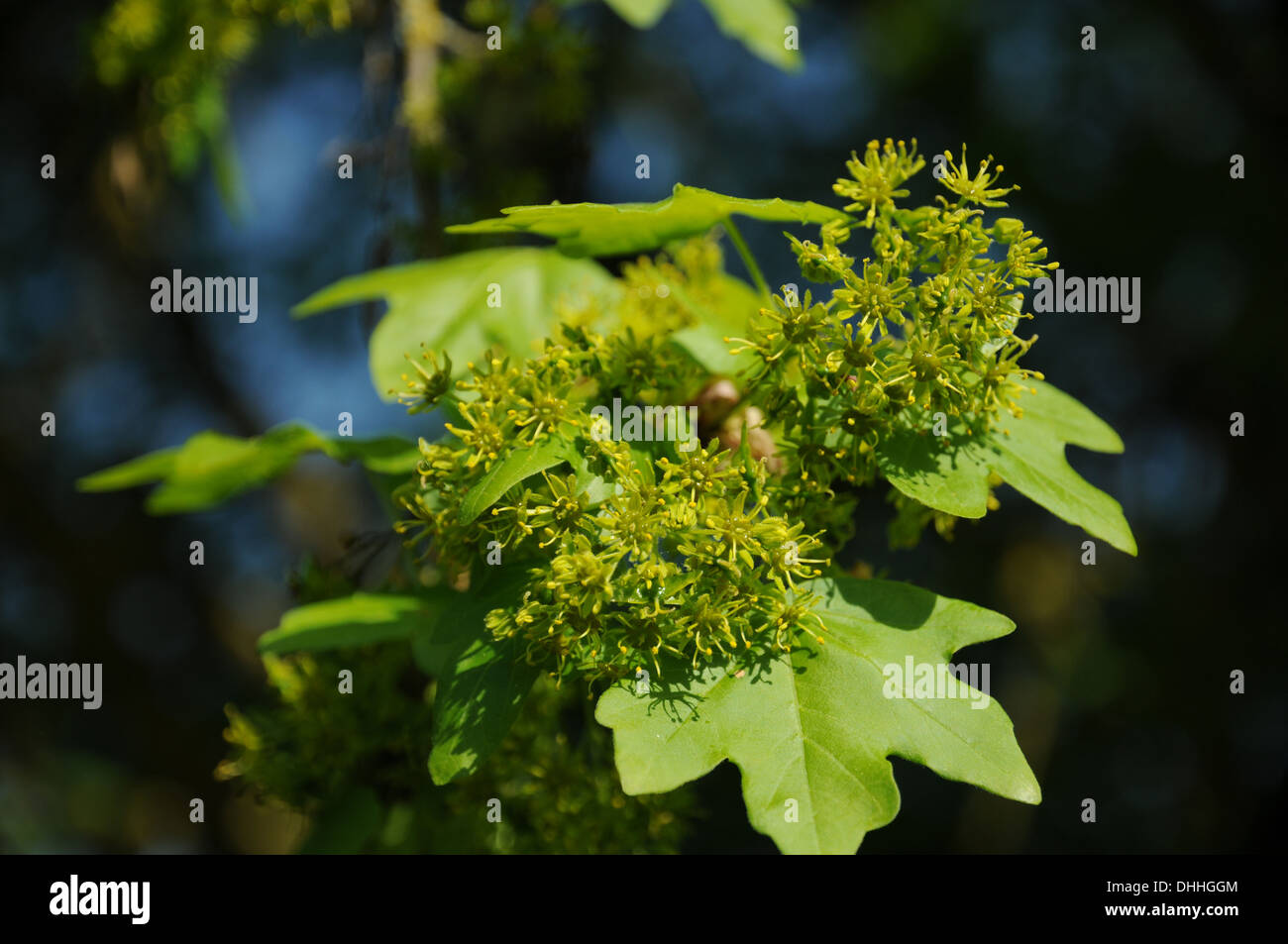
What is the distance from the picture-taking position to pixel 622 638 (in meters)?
1.26

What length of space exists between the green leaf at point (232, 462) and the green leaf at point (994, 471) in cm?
76

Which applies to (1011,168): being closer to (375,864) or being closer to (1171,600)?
(1171,600)

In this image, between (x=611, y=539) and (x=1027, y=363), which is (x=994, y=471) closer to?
(x=611, y=539)

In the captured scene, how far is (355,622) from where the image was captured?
1.70 meters

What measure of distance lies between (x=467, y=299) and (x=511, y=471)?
110 cm

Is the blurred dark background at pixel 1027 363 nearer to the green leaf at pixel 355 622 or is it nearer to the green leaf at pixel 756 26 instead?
the green leaf at pixel 756 26

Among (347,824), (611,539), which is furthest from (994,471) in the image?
(347,824)

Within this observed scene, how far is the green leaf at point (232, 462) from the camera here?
5.89 ft

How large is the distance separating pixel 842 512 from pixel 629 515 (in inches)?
11.7

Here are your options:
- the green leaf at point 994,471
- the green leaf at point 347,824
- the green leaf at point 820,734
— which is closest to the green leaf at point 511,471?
the green leaf at point 820,734

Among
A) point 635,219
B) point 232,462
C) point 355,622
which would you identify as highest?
point 635,219

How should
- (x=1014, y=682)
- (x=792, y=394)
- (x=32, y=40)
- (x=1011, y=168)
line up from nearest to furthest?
(x=792, y=394) → (x=32, y=40) → (x=1011, y=168) → (x=1014, y=682)

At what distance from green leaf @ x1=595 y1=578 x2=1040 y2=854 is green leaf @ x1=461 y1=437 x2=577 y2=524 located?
26 centimetres

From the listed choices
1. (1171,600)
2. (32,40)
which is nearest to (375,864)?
(32,40)
